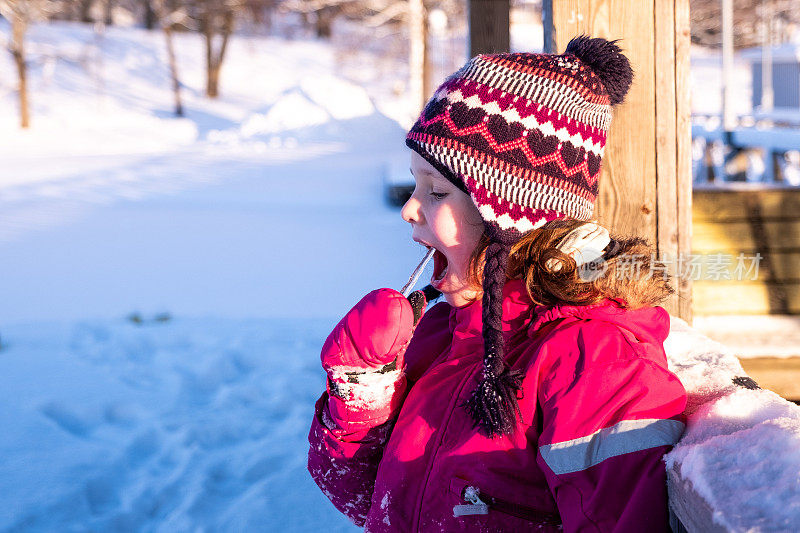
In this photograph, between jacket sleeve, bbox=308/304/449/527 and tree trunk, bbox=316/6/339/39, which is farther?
tree trunk, bbox=316/6/339/39

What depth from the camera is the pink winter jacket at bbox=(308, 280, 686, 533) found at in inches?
43.4

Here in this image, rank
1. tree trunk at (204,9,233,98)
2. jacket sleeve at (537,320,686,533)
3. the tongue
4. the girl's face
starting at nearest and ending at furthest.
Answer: jacket sleeve at (537,320,686,533) → the girl's face → the tongue → tree trunk at (204,9,233,98)

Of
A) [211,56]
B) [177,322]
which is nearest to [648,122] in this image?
[177,322]

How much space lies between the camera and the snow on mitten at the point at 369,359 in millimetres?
1447

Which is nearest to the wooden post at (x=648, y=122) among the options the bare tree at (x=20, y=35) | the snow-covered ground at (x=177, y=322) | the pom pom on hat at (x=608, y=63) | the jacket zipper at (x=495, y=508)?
the pom pom on hat at (x=608, y=63)

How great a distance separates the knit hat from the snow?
1.34ft

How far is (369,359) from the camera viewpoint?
1.48 meters

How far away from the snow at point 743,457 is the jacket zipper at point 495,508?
290 mm

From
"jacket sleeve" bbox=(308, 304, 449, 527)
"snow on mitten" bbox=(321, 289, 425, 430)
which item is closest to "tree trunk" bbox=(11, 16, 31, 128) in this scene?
"jacket sleeve" bbox=(308, 304, 449, 527)

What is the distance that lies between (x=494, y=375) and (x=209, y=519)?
174 centimetres

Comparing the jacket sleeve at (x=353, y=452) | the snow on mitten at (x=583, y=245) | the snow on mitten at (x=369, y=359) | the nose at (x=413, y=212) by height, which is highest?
the nose at (x=413, y=212)

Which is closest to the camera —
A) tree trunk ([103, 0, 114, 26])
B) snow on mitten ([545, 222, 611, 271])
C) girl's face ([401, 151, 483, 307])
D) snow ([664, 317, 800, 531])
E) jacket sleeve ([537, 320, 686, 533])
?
snow ([664, 317, 800, 531])

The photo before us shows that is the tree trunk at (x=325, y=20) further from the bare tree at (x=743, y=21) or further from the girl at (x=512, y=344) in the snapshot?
the girl at (x=512, y=344)

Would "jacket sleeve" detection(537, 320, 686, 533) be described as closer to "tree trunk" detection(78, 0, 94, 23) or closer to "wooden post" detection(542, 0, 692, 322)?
"wooden post" detection(542, 0, 692, 322)
